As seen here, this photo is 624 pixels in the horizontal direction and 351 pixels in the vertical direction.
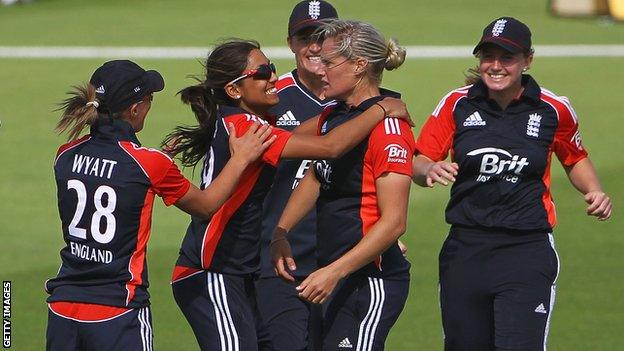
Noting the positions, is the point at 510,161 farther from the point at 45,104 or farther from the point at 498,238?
the point at 45,104

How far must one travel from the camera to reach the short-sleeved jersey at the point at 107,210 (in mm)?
6340

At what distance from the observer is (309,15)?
8.09 m

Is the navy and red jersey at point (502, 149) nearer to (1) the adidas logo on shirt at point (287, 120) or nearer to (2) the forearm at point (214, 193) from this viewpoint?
(1) the adidas logo on shirt at point (287, 120)

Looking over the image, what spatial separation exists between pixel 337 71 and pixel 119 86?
3.47 feet

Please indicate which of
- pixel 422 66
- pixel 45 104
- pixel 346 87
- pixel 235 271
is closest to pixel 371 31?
pixel 346 87

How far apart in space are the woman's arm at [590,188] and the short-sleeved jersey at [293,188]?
4.79ft

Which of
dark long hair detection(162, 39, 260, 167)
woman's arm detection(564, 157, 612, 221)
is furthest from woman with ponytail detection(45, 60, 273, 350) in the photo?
woman's arm detection(564, 157, 612, 221)

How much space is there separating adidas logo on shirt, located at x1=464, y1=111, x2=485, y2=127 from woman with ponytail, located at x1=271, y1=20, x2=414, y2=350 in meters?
0.65

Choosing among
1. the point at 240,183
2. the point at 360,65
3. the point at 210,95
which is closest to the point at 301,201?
the point at 240,183

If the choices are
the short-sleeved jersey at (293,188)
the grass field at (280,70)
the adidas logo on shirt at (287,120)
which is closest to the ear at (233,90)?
the short-sleeved jersey at (293,188)

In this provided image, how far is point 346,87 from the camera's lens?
6.65 metres

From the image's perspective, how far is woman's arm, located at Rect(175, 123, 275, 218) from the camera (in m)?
6.49

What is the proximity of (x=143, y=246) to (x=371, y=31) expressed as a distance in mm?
1520

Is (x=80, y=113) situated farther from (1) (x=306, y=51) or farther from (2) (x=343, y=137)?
(1) (x=306, y=51)
